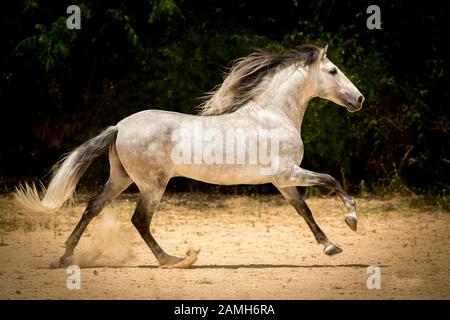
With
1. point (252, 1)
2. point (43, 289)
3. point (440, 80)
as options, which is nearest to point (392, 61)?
point (440, 80)

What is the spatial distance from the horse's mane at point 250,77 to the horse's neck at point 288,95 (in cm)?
8

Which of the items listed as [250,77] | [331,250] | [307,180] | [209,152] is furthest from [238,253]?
[250,77]

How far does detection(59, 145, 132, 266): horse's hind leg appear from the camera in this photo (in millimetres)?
6652

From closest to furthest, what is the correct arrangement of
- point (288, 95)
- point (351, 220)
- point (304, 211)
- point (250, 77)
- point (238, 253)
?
point (351, 220) → point (304, 211) → point (288, 95) → point (250, 77) → point (238, 253)

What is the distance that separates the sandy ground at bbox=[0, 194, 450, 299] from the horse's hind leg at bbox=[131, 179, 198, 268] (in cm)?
10

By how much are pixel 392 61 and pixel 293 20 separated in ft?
6.14

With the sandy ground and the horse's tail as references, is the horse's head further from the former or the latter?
the horse's tail

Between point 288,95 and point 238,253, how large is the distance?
168cm

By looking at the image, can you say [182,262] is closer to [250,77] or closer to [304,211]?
[304,211]

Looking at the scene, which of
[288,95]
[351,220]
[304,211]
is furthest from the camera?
[288,95]

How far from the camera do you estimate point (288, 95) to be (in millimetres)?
6996

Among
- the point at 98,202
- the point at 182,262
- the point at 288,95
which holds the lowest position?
the point at 182,262

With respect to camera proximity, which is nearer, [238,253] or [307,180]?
[307,180]

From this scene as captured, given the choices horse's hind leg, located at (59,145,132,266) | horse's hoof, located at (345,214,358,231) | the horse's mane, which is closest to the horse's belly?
horse's hind leg, located at (59,145,132,266)
